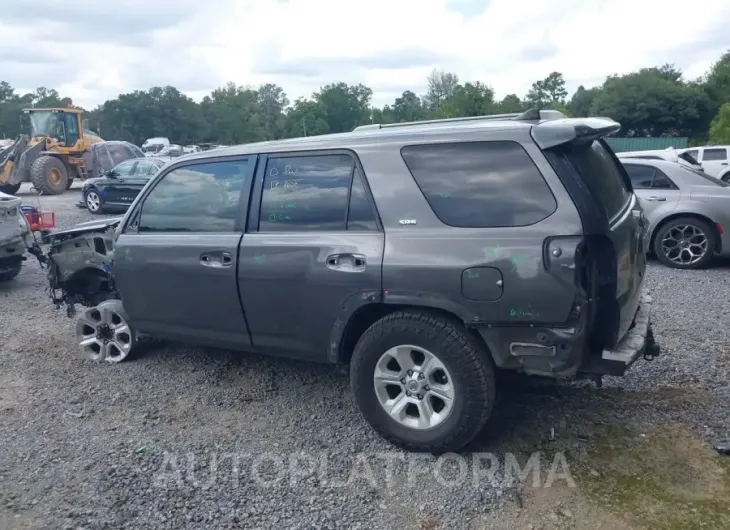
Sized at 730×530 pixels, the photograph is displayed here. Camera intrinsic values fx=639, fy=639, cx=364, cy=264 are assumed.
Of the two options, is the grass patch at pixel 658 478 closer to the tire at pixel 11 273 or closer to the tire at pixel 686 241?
the tire at pixel 686 241

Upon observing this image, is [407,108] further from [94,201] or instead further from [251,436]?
[251,436]

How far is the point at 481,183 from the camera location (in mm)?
3555

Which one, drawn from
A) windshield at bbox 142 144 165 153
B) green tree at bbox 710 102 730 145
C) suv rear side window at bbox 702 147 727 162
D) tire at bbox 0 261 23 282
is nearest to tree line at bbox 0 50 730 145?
green tree at bbox 710 102 730 145

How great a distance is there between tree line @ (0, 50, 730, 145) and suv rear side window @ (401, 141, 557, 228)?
2519 cm

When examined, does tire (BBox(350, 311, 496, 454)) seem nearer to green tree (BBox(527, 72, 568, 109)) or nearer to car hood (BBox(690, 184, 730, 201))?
car hood (BBox(690, 184, 730, 201))

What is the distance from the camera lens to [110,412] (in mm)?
4453

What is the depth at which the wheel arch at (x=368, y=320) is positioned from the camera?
3.58m

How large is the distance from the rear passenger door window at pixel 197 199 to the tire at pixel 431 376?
4.37 feet

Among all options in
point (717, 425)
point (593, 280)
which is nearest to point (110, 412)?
point (593, 280)

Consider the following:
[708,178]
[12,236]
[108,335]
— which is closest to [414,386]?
[108,335]

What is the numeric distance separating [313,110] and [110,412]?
50.4m

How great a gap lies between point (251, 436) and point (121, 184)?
14.1 meters

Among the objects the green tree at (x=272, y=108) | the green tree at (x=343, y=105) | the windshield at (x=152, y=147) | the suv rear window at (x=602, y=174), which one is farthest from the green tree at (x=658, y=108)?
the suv rear window at (x=602, y=174)

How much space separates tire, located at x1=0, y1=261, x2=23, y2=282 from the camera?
8.33 meters
